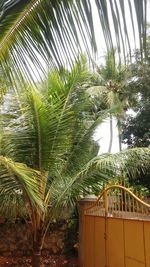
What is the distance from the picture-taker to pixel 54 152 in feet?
19.0

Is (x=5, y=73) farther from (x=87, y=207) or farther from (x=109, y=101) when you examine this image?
(x=109, y=101)

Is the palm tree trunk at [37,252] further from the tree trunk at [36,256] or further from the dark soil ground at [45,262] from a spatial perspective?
the dark soil ground at [45,262]

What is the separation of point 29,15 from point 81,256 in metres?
6.19

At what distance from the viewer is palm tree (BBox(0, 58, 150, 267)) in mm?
5566

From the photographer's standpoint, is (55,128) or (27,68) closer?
(27,68)

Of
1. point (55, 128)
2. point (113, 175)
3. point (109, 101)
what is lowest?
point (113, 175)

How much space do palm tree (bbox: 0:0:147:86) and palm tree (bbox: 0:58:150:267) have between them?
3567 mm

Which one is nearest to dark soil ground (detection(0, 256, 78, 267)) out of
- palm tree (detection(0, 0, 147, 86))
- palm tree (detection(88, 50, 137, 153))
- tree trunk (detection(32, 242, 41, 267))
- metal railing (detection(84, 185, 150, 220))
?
tree trunk (detection(32, 242, 41, 267))

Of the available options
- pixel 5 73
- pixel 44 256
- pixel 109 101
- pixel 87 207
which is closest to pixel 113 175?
pixel 87 207

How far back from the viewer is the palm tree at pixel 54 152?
219 inches

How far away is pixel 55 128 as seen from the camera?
5.63 m

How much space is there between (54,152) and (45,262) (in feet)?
9.87

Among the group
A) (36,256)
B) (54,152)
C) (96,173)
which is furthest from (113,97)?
(36,256)

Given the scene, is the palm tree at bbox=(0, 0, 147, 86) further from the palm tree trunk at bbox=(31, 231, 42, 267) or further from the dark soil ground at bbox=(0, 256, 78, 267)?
the dark soil ground at bbox=(0, 256, 78, 267)
